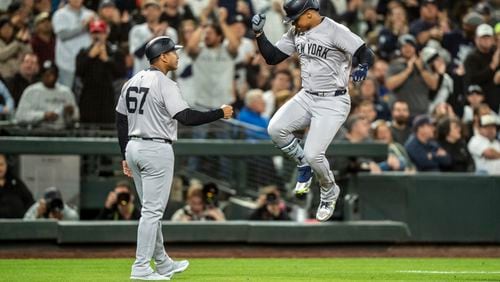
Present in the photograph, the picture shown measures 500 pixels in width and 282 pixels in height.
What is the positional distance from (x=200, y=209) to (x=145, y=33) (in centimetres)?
314

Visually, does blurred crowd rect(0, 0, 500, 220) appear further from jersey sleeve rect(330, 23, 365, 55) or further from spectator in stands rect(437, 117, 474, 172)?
jersey sleeve rect(330, 23, 365, 55)

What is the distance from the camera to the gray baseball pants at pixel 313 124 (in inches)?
413

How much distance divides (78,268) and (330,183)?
2.94 m

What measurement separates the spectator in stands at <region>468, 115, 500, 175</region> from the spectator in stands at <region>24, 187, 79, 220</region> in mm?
5727

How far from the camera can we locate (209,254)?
14.1m

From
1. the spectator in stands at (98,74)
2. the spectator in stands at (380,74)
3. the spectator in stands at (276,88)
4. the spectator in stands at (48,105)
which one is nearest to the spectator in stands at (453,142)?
the spectator in stands at (380,74)

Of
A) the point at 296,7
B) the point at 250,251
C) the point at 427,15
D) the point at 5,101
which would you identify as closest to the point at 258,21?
the point at 296,7

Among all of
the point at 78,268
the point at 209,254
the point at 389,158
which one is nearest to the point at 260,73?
the point at 389,158

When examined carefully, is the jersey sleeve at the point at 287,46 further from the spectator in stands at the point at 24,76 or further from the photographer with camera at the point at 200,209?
the spectator in stands at the point at 24,76

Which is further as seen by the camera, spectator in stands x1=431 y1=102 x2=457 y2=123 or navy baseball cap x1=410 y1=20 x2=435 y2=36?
navy baseball cap x1=410 y1=20 x2=435 y2=36

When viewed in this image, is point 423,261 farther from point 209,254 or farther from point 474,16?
point 474,16

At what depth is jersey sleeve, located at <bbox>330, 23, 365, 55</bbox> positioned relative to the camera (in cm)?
1036

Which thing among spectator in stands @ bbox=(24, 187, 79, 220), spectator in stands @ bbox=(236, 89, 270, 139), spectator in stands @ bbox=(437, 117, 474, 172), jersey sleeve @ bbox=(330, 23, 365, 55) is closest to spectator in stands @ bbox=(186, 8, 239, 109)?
spectator in stands @ bbox=(236, 89, 270, 139)

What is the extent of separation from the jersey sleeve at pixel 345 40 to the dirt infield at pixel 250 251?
445cm
